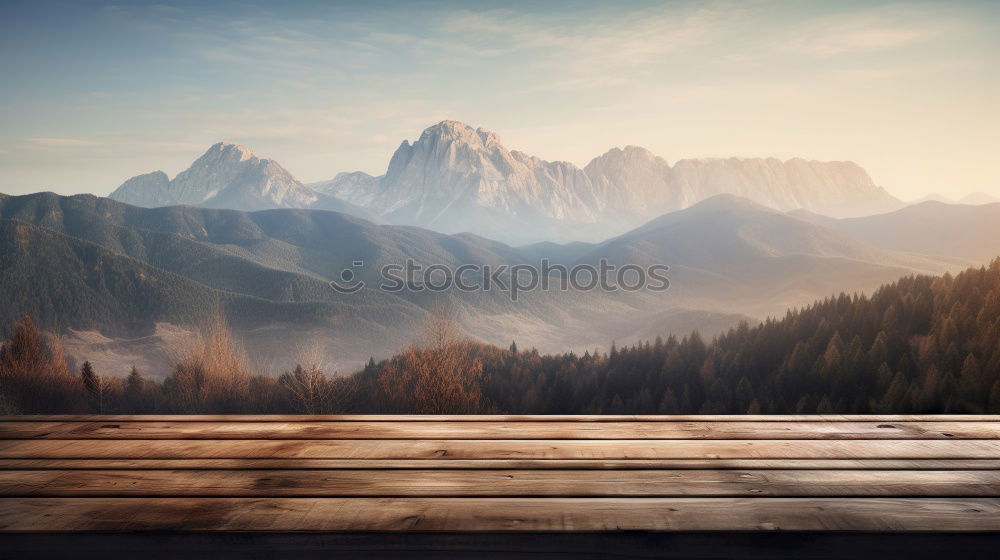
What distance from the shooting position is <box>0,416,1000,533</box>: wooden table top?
196 cm

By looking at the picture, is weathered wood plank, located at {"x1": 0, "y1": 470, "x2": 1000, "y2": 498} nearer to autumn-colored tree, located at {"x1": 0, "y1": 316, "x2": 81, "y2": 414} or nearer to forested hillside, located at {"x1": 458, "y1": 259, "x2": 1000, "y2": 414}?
forested hillside, located at {"x1": 458, "y1": 259, "x2": 1000, "y2": 414}

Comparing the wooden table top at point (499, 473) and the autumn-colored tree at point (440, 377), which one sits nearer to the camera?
the wooden table top at point (499, 473)

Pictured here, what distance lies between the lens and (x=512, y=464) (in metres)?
2.45

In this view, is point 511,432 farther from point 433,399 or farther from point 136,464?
point 433,399

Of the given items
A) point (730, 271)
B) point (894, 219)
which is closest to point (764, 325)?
point (730, 271)

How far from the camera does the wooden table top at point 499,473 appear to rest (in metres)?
1.96

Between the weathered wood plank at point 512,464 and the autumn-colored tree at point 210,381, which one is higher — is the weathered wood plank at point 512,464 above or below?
above

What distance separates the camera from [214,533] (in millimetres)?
1882

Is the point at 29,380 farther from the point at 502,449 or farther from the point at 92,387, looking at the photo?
the point at 502,449

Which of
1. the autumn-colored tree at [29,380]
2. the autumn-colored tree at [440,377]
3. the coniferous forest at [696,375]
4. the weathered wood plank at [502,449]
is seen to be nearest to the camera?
the weathered wood plank at [502,449]

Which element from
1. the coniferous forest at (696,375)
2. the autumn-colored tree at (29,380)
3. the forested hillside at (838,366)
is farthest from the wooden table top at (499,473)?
the autumn-colored tree at (29,380)

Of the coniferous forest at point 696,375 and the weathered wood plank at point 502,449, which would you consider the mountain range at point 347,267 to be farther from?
the weathered wood plank at point 502,449

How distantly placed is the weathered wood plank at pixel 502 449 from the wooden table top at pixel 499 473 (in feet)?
0.04

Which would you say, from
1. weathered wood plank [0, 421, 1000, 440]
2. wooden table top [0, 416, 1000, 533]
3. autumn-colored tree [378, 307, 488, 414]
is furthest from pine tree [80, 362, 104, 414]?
weathered wood plank [0, 421, 1000, 440]
